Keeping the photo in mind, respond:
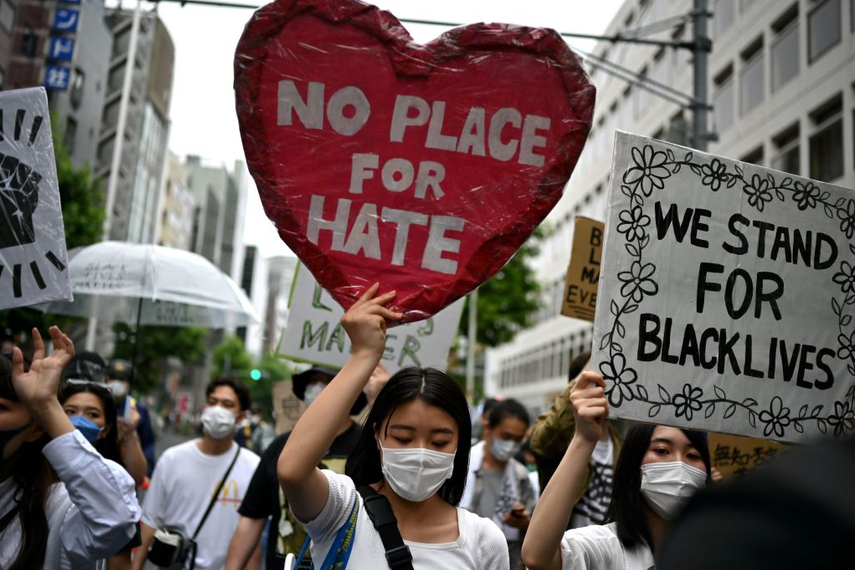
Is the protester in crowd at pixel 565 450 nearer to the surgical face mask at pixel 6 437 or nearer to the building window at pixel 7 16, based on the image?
the surgical face mask at pixel 6 437

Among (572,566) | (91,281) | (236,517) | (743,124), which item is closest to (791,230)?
(572,566)

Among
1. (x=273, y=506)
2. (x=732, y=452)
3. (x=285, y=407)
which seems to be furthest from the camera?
(x=285, y=407)

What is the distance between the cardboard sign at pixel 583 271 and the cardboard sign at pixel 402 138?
8.84 feet

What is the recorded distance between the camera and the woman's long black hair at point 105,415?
3822 mm

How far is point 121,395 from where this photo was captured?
244 inches

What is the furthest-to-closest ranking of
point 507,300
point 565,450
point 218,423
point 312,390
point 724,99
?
point 507,300, point 724,99, point 218,423, point 312,390, point 565,450

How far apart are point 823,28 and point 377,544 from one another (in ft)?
61.0

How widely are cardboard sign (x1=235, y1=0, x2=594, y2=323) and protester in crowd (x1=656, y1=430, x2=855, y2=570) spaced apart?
1.96 meters

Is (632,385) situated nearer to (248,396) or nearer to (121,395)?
(248,396)

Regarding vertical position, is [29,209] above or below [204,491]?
above

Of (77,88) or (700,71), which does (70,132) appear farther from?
(700,71)

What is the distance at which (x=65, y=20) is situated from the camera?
31.6m

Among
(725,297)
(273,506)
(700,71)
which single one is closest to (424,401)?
(725,297)

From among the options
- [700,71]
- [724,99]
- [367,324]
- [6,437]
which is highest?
[724,99]
